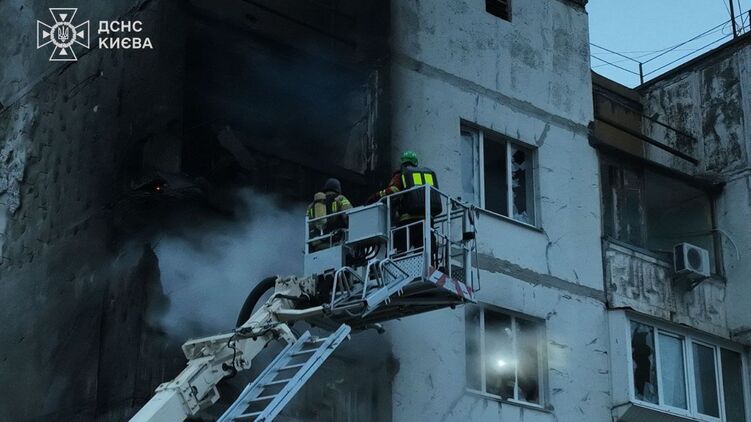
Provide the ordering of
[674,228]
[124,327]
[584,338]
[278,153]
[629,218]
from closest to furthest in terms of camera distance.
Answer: [124,327], [278,153], [584,338], [629,218], [674,228]

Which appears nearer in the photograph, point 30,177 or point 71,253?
point 71,253

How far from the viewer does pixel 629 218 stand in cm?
2139

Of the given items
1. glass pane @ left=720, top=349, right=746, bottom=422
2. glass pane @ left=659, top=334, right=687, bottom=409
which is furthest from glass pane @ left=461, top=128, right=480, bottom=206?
glass pane @ left=720, top=349, right=746, bottom=422

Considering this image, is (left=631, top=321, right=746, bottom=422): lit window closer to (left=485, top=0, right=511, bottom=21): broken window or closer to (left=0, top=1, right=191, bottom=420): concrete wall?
(left=485, top=0, right=511, bottom=21): broken window

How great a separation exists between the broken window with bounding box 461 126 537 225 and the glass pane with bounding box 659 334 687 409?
3156 millimetres

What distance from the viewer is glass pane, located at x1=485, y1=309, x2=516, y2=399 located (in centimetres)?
1811

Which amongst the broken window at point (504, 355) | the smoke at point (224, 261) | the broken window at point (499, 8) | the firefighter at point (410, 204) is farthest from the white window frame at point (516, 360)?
the broken window at point (499, 8)

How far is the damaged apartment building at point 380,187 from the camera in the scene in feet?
52.3

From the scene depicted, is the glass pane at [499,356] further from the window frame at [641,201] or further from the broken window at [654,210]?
the broken window at [654,210]

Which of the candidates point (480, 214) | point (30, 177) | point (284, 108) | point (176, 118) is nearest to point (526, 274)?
point (480, 214)

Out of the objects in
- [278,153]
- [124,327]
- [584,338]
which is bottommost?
[124,327]

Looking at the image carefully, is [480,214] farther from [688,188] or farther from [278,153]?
[688,188]

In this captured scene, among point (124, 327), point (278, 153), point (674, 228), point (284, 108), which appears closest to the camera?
point (124, 327)

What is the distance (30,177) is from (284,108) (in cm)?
403
